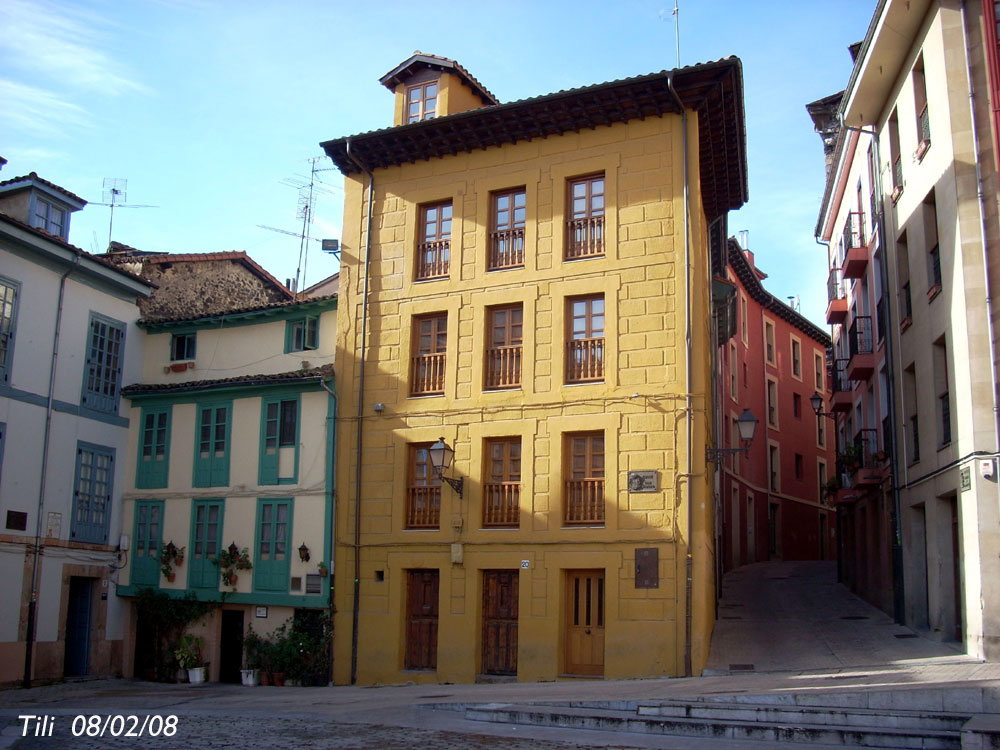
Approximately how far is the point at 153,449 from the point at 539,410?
9725 millimetres

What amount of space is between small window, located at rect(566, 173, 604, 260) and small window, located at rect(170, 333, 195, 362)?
9.71 meters

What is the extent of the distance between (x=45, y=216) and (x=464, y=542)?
11983mm

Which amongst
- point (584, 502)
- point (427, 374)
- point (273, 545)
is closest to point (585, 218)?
point (427, 374)

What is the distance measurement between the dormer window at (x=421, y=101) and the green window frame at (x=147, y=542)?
10219 mm

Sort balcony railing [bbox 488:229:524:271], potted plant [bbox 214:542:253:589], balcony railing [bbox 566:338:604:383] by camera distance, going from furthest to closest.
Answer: potted plant [bbox 214:542:253:589]
balcony railing [bbox 488:229:524:271]
balcony railing [bbox 566:338:604:383]

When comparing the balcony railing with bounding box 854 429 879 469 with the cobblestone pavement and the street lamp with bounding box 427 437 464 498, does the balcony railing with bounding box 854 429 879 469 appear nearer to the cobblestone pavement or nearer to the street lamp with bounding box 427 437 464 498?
the street lamp with bounding box 427 437 464 498

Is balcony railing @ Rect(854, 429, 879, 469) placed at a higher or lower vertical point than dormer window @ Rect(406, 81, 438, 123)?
lower

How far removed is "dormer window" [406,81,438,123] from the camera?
2211 cm

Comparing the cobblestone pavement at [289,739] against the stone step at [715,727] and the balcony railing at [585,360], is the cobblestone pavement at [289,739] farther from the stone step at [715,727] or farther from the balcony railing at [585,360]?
the balcony railing at [585,360]

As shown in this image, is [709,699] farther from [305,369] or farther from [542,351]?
[305,369]

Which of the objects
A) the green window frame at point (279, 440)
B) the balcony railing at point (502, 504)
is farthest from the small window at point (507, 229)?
the green window frame at point (279, 440)

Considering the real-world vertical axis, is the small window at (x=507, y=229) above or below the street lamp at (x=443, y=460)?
above

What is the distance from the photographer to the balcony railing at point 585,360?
18.8 metres

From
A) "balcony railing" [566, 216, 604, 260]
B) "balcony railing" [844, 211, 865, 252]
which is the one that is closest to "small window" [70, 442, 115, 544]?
"balcony railing" [566, 216, 604, 260]
